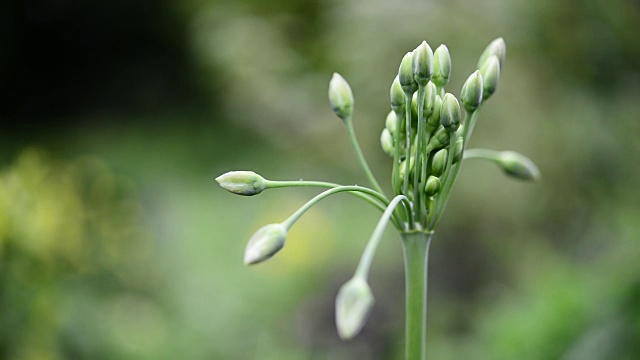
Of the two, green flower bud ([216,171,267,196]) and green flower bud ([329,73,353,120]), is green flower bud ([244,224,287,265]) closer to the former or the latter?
green flower bud ([216,171,267,196])

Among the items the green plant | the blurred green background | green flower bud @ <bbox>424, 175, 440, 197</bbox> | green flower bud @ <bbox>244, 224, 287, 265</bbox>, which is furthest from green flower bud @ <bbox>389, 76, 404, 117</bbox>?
the blurred green background

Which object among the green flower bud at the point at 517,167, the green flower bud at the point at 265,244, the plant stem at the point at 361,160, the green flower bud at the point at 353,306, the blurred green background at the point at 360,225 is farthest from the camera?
the blurred green background at the point at 360,225

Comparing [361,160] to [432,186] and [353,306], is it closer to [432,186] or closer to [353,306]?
[432,186]

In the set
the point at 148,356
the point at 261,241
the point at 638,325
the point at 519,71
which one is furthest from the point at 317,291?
the point at 261,241

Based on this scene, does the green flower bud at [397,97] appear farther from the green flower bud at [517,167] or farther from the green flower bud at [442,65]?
the green flower bud at [517,167]

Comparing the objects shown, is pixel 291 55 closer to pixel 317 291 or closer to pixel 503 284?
pixel 317 291

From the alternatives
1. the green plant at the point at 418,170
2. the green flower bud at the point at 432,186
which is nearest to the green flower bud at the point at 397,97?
the green plant at the point at 418,170
